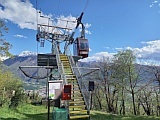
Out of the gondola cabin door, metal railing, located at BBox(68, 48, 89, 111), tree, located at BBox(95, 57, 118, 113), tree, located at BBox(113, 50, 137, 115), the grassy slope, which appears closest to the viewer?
metal railing, located at BBox(68, 48, 89, 111)

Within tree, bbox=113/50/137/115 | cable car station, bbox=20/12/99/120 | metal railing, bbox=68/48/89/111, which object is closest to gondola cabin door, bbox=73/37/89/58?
cable car station, bbox=20/12/99/120

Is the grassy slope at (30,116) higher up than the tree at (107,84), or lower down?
lower down

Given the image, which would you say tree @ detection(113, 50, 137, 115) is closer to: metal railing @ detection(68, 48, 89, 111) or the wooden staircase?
metal railing @ detection(68, 48, 89, 111)

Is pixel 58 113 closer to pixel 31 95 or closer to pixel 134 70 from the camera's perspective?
pixel 31 95

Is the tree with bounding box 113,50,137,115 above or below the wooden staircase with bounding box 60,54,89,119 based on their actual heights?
above

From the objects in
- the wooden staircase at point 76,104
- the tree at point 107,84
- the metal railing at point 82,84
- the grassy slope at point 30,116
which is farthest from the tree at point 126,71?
the wooden staircase at point 76,104

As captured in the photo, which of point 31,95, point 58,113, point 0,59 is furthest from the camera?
point 31,95

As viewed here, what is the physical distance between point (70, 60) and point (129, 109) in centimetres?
2146

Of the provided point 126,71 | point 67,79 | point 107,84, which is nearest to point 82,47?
point 67,79

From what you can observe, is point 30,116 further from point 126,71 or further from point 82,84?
point 126,71

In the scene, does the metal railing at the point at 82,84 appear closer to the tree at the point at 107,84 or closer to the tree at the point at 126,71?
the tree at the point at 126,71

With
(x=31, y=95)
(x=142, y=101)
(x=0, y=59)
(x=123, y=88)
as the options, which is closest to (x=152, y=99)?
(x=142, y=101)

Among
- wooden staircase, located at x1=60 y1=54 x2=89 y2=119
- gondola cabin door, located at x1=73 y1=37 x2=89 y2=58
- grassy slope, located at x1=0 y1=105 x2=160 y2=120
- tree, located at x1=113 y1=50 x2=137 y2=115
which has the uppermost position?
gondola cabin door, located at x1=73 y1=37 x2=89 y2=58

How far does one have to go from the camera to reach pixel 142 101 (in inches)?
1117
